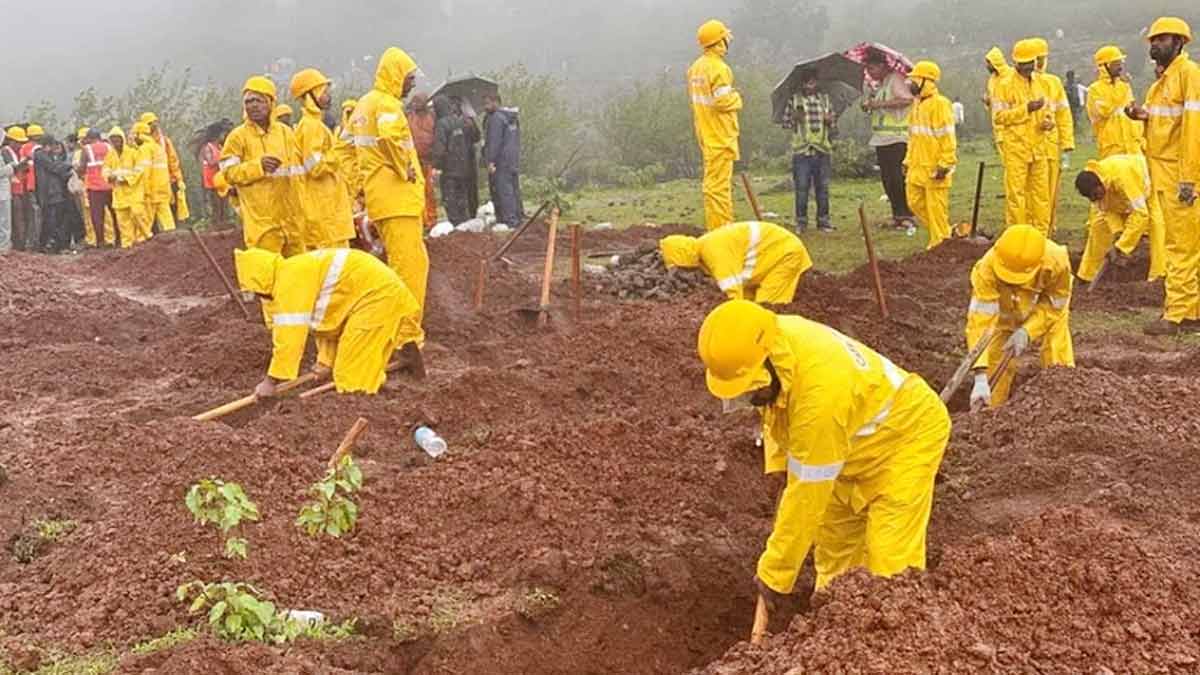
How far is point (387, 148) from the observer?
367 inches

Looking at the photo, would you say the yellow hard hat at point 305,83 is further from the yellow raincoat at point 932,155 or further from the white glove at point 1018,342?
the yellow raincoat at point 932,155

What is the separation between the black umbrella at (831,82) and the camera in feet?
51.5

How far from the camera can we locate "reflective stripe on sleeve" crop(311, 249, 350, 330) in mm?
7586

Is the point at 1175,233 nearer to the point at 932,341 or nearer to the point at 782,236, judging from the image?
the point at 932,341

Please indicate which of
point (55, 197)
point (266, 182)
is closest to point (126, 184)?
point (55, 197)

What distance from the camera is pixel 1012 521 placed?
5.65 meters

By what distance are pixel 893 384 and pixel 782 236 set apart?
12.0ft

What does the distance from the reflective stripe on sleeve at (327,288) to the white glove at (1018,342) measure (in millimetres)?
3862

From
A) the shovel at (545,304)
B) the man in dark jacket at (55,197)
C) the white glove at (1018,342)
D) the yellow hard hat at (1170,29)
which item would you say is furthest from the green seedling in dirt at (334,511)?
the man in dark jacket at (55,197)

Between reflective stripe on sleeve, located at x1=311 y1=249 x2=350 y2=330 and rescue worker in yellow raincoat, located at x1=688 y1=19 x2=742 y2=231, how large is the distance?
5130 millimetres

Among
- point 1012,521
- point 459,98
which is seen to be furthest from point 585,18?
point 1012,521

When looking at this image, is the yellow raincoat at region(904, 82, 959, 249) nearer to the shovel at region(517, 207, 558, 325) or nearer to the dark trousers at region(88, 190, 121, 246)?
the shovel at region(517, 207, 558, 325)

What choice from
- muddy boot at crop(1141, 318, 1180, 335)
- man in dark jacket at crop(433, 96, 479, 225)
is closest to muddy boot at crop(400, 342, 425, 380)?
muddy boot at crop(1141, 318, 1180, 335)

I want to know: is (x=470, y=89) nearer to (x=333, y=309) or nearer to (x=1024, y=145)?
(x=1024, y=145)
